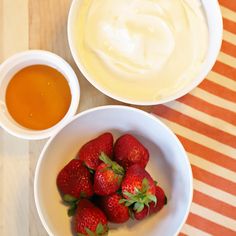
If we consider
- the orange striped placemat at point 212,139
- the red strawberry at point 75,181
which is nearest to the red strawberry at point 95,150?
the red strawberry at point 75,181

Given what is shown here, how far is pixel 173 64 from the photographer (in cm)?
84

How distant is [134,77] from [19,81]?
0.71 ft

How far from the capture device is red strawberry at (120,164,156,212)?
2.37 feet

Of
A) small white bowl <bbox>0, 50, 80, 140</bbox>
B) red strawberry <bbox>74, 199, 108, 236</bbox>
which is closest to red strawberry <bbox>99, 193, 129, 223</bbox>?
red strawberry <bbox>74, 199, 108, 236</bbox>

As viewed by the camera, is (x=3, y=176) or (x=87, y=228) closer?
(x=87, y=228)

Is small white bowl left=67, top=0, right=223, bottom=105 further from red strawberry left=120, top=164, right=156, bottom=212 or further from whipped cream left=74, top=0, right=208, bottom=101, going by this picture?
red strawberry left=120, top=164, right=156, bottom=212

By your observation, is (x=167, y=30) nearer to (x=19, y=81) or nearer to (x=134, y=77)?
(x=134, y=77)

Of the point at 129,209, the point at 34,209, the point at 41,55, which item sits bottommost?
the point at 34,209

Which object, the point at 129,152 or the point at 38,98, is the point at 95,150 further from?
the point at 38,98

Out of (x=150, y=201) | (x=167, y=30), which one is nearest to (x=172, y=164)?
(x=150, y=201)

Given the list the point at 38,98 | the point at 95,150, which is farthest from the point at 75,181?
the point at 38,98

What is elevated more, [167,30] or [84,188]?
[167,30]

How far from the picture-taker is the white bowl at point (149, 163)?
781mm

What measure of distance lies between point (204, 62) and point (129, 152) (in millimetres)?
207
